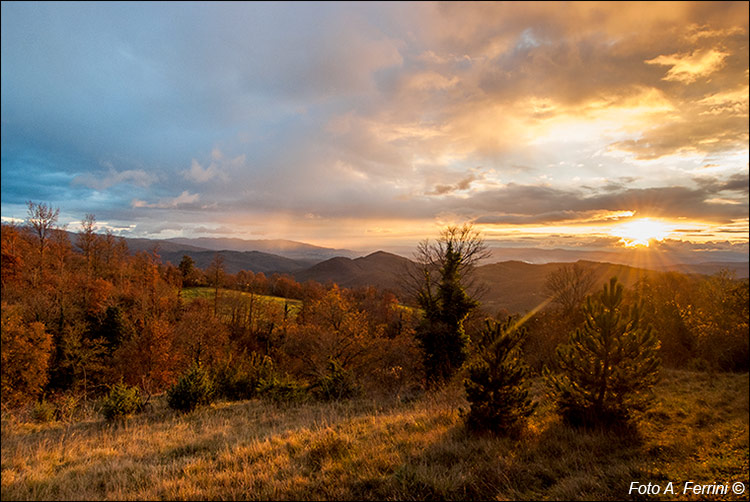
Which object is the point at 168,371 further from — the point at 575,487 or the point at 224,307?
the point at 575,487

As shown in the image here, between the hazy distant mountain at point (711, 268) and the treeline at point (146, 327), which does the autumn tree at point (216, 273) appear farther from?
the hazy distant mountain at point (711, 268)

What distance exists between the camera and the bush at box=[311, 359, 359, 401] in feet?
48.2

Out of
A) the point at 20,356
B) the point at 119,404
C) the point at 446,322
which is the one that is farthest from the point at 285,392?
the point at 20,356

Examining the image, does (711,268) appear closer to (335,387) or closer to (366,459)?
(335,387)

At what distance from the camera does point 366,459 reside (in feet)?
19.4

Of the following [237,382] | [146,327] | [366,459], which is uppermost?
[366,459]

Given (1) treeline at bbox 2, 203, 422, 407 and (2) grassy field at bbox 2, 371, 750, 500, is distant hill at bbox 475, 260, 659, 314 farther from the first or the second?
→ (2) grassy field at bbox 2, 371, 750, 500

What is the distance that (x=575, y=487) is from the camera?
17.6 ft

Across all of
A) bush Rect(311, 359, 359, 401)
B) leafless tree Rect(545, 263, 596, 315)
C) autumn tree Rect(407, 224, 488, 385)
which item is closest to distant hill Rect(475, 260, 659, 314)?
leafless tree Rect(545, 263, 596, 315)

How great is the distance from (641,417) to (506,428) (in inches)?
154

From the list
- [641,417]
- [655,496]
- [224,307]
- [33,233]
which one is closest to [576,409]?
[641,417]

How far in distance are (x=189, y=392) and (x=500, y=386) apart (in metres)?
11.6

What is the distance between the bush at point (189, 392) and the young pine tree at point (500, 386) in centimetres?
1043

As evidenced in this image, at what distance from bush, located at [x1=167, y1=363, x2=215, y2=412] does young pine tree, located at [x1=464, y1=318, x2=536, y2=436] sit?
34.2 feet
